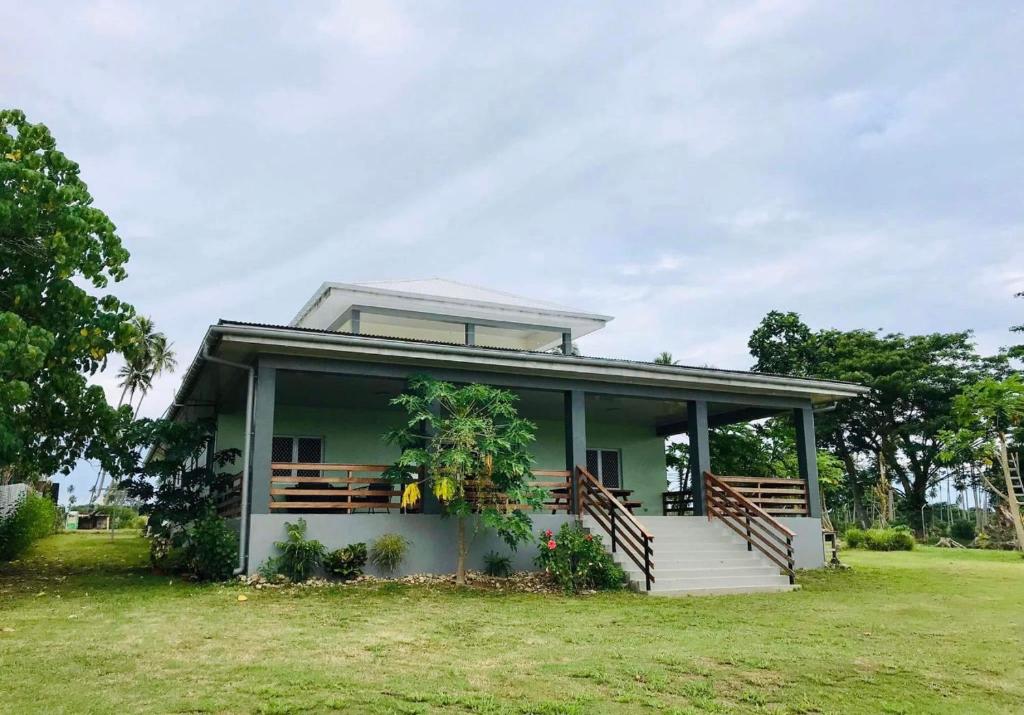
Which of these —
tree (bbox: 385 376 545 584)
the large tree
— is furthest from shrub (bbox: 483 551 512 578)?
the large tree

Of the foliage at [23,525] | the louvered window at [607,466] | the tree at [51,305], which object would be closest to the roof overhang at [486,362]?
the tree at [51,305]

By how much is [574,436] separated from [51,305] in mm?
8536

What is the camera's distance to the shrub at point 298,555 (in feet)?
36.4

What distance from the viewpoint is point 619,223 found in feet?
72.4

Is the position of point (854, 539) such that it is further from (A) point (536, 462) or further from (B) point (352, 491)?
(B) point (352, 491)

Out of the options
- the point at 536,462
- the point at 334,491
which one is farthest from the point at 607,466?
the point at 334,491

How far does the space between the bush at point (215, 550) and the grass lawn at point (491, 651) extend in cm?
46

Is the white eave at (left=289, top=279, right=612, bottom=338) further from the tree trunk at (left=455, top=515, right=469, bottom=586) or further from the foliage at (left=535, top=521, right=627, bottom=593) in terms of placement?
the foliage at (left=535, top=521, right=627, bottom=593)

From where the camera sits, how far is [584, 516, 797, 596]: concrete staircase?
11.8m

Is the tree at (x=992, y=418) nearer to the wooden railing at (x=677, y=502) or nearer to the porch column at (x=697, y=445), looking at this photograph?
the wooden railing at (x=677, y=502)

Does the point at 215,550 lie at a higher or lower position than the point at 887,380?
Result: lower

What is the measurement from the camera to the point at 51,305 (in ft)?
38.4

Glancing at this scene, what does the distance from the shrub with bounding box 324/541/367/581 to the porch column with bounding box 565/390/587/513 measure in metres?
3.89

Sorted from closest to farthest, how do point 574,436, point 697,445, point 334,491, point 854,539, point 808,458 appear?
point 334,491
point 574,436
point 697,445
point 808,458
point 854,539
